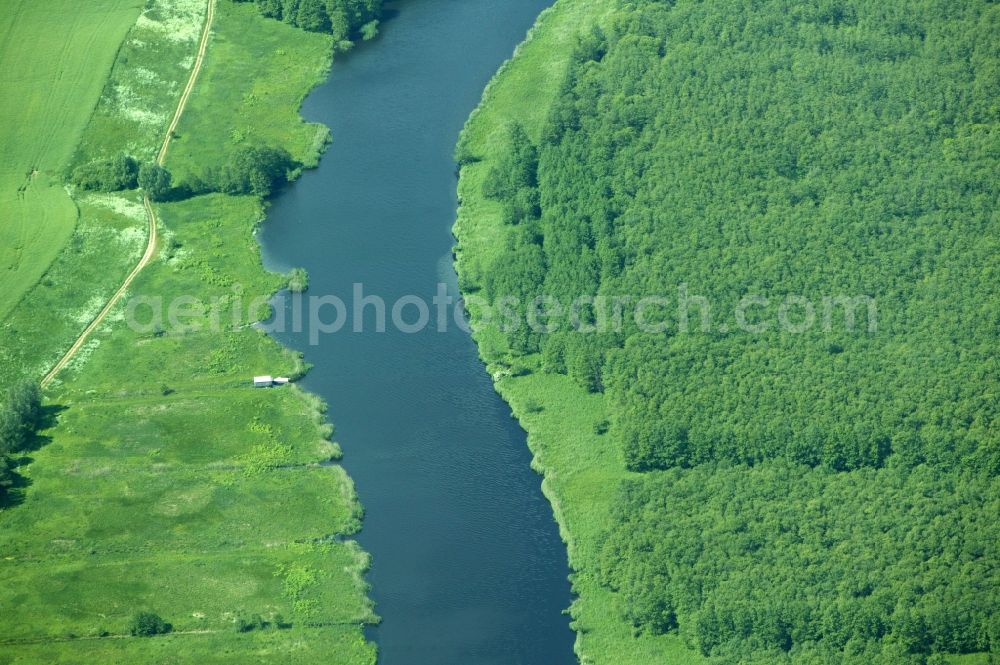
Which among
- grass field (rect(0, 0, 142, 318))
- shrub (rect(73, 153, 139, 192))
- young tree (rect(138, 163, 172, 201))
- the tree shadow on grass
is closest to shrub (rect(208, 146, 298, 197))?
young tree (rect(138, 163, 172, 201))

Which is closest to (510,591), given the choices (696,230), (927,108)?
(696,230)

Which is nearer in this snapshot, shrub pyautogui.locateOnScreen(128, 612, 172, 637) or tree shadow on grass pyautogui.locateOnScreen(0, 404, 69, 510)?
shrub pyautogui.locateOnScreen(128, 612, 172, 637)

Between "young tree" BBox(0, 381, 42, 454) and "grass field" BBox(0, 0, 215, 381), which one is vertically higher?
"grass field" BBox(0, 0, 215, 381)

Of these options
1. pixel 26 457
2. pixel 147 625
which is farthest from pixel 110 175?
pixel 147 625

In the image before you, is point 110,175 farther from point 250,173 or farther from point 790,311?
point 790,311

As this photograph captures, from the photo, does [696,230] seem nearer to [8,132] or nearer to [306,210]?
[306,210]

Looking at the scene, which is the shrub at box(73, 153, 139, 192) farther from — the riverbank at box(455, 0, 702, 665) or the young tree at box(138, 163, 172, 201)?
the riverbank at box(455, 0, 702, 665)

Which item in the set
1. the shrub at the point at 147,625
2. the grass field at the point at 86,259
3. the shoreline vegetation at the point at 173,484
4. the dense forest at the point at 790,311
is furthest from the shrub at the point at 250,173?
the shrub at the point at 147,625
